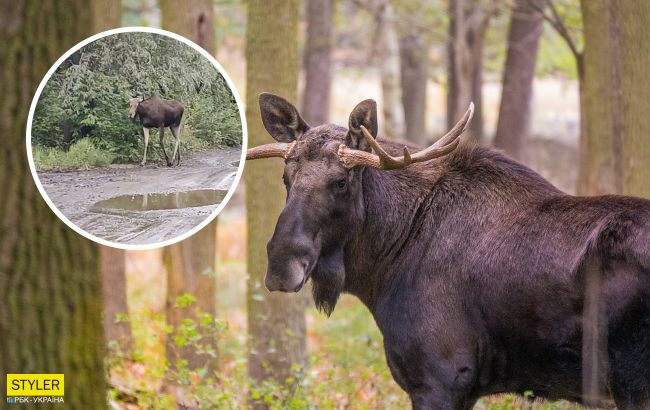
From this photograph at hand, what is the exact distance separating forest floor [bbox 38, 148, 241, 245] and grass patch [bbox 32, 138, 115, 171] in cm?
4

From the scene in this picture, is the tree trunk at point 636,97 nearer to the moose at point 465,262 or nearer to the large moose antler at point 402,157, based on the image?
the moose at point 465,262

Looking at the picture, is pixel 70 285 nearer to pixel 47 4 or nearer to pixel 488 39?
pixel 47 4

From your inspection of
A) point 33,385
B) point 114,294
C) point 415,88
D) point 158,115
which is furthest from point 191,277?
point 415,88

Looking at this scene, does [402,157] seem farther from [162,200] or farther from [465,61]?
[465,61]

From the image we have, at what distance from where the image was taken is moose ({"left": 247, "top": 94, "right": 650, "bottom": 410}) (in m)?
5.54

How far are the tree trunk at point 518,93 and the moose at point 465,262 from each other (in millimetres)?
9609

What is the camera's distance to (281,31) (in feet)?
28.5

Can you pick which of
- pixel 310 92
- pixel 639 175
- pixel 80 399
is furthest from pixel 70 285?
pixel 310 92

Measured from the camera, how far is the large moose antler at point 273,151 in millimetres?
6635

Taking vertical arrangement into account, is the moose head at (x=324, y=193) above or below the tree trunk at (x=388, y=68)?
below

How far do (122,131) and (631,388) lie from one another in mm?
3584

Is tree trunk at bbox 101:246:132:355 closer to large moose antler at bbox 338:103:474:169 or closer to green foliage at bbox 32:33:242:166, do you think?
green foliage at bbox 32:33:242:166

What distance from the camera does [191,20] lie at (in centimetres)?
892

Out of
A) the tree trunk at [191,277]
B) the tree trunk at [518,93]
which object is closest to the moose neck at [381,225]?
the tree trunk at [191,277]
